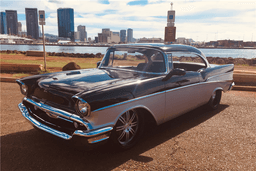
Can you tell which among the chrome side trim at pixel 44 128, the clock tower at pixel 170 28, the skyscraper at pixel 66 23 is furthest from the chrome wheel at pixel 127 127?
the skyscraper at pixel 66 23

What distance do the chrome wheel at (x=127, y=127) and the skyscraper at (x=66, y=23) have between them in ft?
611

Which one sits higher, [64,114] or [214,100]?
[64,114]

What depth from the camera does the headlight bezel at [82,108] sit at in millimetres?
2367

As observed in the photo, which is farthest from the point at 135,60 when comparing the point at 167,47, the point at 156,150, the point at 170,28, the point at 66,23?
the point at 66,23

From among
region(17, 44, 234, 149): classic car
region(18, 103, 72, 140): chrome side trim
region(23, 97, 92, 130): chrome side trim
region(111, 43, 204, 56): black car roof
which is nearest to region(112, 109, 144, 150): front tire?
region(17, 44, 234, 149): classic car

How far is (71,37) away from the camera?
177625 mm

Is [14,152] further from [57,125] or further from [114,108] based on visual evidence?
[114,108]

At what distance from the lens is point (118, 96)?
8.52 feet

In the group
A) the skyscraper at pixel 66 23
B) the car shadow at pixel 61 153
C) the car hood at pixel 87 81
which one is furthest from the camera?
the skyscraper at pixel 66 23

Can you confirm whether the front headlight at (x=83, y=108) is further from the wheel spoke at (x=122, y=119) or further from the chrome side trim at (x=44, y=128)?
the wheel spoke at (x=122, y=119)

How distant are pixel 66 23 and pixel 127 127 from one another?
198 m

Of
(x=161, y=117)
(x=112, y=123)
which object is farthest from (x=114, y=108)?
(x=161, y=117)

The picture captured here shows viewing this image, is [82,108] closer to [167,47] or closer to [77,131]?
[77,131]

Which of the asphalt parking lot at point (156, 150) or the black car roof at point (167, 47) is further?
the black car roof at point (167, 47)
